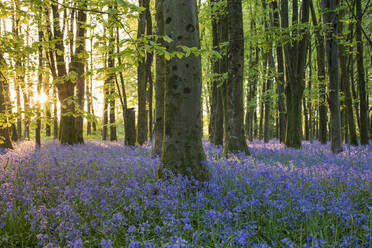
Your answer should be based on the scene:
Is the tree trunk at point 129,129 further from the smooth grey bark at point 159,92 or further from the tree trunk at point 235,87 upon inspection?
the tree trunk at point 235,87

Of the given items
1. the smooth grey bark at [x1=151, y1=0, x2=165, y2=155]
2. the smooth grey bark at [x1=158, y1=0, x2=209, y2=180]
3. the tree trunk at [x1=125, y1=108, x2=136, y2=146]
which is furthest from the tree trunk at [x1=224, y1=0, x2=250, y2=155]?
the tree trunk at [x1=125, y1=108, x2=136, y2=146]

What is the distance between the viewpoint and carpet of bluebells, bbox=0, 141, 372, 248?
2.70 metres

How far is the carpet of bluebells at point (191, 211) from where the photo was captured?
2.70 m

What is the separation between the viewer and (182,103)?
15.0ft

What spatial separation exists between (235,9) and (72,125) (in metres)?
9.99

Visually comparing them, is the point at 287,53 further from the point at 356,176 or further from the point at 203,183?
the point at 203,183

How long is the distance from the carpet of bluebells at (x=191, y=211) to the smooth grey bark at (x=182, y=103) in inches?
18.2

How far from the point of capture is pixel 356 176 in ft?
15.1

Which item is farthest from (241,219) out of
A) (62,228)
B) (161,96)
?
(161,96)

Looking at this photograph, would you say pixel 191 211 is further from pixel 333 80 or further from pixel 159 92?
pixel 333 80

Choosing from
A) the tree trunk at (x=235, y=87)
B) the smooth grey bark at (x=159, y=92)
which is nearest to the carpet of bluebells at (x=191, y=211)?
the smooth grey bark at (x=159, y=92)

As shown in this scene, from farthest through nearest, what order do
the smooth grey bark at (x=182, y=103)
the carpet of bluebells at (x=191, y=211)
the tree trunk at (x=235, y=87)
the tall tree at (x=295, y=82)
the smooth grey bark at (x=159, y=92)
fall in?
the tall tree at (x=295, y=82)
the tree trunk at (x=235, y=87)
the smooth grey bark at (x=159, y=92)
the smooth grey bark at (x=182, y=103)
the carpet of bluebells at (x=191, y=211)

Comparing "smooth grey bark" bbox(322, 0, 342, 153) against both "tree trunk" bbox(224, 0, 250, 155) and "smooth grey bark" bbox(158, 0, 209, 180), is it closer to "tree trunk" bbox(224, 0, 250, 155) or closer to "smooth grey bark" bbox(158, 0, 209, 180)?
"tree trunk" bbox(224, 0, 250, 155)

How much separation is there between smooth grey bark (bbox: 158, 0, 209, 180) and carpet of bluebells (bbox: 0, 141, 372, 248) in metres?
0.46
